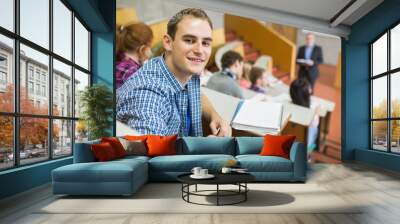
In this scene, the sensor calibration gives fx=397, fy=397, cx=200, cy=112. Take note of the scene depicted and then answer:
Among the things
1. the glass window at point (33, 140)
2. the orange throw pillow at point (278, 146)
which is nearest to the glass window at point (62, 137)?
the glass window at point (33, 140)

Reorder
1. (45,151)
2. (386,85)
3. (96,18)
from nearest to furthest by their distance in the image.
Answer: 1. (45,151)
2. (96,18)
3. (386,85)

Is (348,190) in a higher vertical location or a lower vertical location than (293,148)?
lower

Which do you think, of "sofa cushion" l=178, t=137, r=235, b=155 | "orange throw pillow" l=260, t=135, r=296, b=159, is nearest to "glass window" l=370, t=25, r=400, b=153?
"orange throw pillow" l=260, t=135, r=296, b=159

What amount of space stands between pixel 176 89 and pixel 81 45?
7.26 ft

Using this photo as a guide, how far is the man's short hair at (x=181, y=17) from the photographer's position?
→ 8992 mm

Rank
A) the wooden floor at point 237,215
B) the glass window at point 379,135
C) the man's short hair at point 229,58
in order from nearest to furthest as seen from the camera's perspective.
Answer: the wooden floor at point 237,215 → the glass window at point 379,135 → the man's short hair at point 229,58

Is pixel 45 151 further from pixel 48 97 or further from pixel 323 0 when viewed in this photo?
pixel 323 0

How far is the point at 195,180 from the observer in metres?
4.58

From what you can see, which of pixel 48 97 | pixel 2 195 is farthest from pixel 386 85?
pixel 2 195

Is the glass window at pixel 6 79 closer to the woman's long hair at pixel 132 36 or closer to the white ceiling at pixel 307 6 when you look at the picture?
the woman's long hair at pixel 132 36

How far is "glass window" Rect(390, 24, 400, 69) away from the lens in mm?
8242

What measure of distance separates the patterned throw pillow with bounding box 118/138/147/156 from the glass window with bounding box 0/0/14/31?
2.48 metres

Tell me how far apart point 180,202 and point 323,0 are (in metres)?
5.54

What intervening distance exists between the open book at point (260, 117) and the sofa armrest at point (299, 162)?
2.88 m
